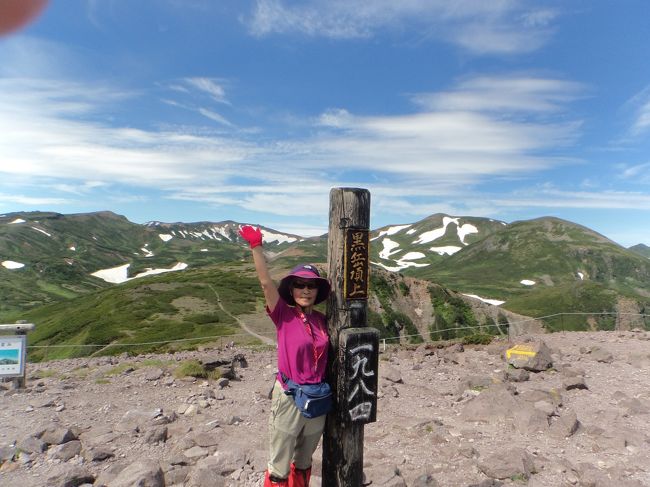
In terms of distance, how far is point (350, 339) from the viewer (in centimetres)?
521

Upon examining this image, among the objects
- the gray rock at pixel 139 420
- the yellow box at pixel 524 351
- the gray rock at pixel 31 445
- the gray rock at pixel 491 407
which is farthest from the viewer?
the yellow box at pixel 524 351

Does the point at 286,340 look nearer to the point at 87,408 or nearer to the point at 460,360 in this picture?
the point at 87,408

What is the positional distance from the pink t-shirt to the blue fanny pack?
0.21ft

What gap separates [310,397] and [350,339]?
2.63 feet

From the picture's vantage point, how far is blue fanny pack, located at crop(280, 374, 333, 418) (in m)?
4.95

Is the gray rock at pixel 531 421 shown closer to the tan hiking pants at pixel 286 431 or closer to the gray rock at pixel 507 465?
the gray rock at pixel 507 465

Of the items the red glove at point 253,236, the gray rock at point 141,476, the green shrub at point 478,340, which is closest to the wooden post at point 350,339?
the red glove at point 253,236

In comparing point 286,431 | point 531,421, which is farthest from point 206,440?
point 531,421

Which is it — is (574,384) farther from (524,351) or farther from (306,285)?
(306,285)

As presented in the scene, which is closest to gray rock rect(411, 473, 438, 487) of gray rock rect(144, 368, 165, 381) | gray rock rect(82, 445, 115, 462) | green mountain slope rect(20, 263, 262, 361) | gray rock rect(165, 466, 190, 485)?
gray rock rect(165, 466, 190, 485)

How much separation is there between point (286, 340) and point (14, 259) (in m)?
227

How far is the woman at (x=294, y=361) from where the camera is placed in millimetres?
5086

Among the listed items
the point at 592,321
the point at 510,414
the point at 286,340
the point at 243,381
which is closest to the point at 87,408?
the point at 243,381

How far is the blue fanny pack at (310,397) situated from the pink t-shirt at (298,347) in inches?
2.6
